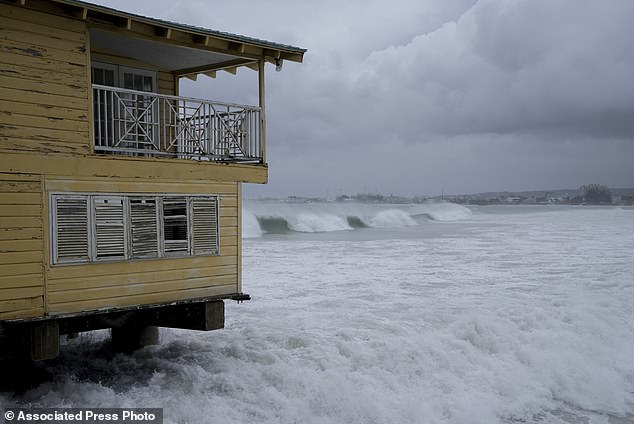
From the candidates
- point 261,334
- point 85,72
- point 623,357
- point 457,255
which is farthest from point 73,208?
point 457,255

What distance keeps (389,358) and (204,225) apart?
551 cm

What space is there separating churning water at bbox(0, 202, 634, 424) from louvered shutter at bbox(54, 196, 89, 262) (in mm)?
2864

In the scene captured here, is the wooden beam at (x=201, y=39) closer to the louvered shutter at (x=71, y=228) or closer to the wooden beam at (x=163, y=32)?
the wooden beam at (x=163, y=32)

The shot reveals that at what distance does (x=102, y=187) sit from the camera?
11891 mm

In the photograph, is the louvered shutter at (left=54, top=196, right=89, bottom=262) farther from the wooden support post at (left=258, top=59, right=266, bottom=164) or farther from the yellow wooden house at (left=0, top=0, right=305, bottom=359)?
the wooden support post at (left=258, top=59, right=266, bottom=164)

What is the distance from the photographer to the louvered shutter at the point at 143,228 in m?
12.3

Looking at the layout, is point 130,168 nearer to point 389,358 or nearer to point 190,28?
point 190,28

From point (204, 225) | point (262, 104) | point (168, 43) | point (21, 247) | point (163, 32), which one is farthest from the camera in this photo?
point (262, 104)

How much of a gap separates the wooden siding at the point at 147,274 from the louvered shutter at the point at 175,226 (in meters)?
0.19

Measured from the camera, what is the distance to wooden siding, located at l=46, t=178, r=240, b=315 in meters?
11.5

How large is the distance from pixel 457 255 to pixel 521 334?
63.3ft

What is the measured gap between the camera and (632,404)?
13.7 meters

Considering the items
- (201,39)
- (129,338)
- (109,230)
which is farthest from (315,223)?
(109,230)

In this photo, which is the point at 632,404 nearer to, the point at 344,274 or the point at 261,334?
the point at 261,334
